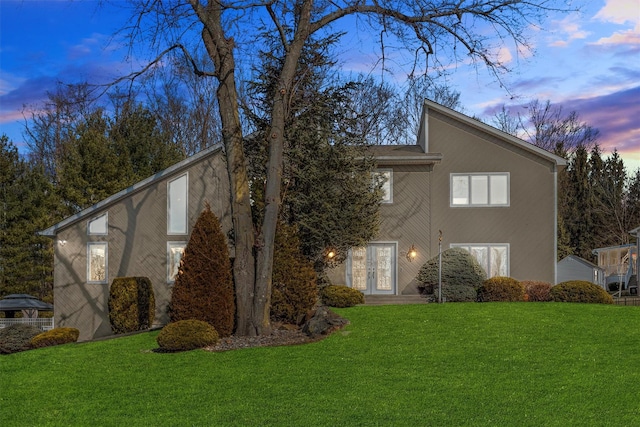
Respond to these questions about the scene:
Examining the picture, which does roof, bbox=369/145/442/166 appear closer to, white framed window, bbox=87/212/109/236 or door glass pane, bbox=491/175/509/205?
door glass pane, bbox=491/175/509/205

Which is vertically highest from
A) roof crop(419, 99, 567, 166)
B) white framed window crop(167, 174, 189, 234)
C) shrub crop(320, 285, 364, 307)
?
roof crop(419, 99, 567, 166)

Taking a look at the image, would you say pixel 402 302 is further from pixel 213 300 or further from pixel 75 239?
pixel 75 239

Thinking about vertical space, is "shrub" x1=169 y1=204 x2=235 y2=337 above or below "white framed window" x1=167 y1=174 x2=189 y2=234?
below

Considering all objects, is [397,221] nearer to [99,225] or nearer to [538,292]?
[538,292]

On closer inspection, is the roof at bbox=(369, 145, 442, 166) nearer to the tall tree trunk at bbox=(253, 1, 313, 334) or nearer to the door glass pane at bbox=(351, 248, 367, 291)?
the door glass pane at bbox=(351, 248, 367, 291)

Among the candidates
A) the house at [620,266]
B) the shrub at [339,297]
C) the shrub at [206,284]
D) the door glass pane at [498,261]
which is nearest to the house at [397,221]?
the door glass pane at [498,261]

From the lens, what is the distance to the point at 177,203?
23.0 metres

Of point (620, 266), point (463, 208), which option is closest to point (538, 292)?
point (463, 208)

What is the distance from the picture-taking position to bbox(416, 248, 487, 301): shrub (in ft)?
68.0

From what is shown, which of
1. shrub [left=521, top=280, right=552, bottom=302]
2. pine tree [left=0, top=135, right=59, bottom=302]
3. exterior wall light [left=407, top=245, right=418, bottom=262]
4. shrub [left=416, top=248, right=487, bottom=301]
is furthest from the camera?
pine tree [left=0, top=135, right=59, bottom=302]

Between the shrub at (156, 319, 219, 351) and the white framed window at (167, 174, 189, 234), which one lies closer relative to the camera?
the shrub at (156, 319, 219, 351)

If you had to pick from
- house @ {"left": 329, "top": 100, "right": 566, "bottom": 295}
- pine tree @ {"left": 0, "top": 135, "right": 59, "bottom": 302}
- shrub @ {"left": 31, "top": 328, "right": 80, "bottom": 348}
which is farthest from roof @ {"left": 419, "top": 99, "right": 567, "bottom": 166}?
pine tree @ {"left": 0, "top": 135, "right": 59, "bottom": 302}

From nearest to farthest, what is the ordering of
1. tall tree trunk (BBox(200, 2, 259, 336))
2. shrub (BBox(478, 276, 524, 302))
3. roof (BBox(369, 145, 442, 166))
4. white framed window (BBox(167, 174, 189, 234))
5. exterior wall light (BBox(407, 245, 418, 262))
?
tall tree trunk (BBox(200, 2, 259, 336)) → shrub (BBox(478, 276, 524, 302)) → roof (BBox(369, 145, 442, 166)) → exterior wall light (BBox(407, 245, 418, 262)) → white framed window (BBox(167, 174, 189, 234))

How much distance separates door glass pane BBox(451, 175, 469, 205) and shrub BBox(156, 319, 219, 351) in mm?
12285
